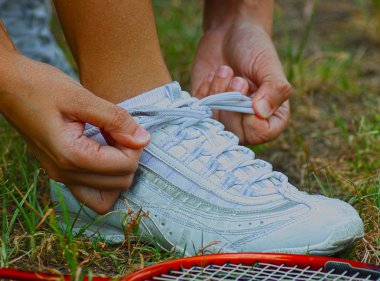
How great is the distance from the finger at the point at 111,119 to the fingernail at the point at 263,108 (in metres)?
0.47

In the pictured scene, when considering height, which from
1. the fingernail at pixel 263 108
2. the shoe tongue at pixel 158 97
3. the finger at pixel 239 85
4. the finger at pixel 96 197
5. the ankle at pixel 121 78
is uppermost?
the ankle at pixel 121 78

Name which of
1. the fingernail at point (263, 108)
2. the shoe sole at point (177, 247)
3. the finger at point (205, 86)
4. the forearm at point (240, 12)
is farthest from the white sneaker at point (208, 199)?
the forearm at point (240, 12)

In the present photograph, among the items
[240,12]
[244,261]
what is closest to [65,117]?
[244,261]

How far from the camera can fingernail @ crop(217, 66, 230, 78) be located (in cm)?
203

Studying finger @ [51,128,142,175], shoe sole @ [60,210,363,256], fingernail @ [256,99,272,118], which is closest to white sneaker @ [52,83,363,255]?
shoe sole @ [60,210,363,256]

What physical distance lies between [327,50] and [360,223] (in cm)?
Answer: 181

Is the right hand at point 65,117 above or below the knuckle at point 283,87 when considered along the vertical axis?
above

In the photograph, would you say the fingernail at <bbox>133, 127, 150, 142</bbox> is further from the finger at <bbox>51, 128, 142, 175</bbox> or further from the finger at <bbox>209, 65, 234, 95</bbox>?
the finger at <bbox>209, 65, 234, 95</bbox>

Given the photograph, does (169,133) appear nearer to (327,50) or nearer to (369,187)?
(369,187)

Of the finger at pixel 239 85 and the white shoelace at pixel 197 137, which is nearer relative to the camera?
the white shoelace at pixel 197 137

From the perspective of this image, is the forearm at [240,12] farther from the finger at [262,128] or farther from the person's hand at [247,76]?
the finger at [262,128]

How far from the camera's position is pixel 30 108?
1515 mm

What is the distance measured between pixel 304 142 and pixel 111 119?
3.47 ft

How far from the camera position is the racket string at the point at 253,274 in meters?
1.36
